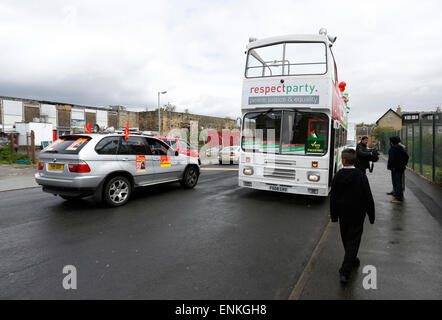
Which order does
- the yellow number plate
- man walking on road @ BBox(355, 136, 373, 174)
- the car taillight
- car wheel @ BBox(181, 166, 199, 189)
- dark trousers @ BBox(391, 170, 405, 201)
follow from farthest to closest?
car wheel @ BBox(181, 166, 199, 189)
man walking on road @ BBox(355, 136, 373, 174)
dark trousers @ BBox(391, 170, 405, 201)
the yellow number plate
the car taillight

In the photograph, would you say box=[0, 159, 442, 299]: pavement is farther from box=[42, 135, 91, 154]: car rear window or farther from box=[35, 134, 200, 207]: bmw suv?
box=[42, 135, 91, 154]: car rear window

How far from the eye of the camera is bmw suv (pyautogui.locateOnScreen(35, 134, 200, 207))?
6.26 metres

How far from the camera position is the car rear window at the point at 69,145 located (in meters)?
6.40

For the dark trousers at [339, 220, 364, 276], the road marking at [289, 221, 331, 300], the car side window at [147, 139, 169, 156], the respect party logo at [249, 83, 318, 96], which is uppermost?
the respect party logo at [249, 83, 318, 96]

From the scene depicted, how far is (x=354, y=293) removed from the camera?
306 cm

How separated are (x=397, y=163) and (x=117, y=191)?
23.8 ft

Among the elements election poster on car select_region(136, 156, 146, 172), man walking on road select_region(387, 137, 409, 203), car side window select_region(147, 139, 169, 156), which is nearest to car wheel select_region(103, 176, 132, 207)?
election poster on car select_region(136, 156, 146, 172)

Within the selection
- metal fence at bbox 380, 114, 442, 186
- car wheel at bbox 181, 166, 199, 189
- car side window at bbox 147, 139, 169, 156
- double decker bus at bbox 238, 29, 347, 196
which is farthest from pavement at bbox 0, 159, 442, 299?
metal fence at bbox 380, 114, 442, 186

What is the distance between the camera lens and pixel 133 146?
7.48 m

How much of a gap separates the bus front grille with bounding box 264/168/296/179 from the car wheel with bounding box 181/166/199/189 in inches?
114

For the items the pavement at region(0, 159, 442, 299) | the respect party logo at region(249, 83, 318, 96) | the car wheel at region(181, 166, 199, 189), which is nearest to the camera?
the pavement at region(0, 159, 442, 299)

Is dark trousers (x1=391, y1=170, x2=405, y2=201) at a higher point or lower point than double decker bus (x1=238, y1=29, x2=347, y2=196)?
lower

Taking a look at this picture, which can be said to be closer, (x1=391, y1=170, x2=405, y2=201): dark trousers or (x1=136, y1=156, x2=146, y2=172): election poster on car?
(x1=136, y1=156, x2=146, y2=172): election poster on car
